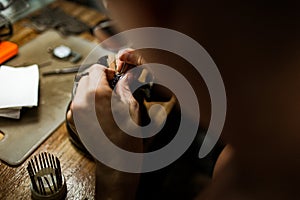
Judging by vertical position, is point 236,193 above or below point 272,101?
below

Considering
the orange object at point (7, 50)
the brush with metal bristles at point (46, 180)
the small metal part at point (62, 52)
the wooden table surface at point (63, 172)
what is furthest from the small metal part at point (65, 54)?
the brush with metal bristles at point (46, 180)

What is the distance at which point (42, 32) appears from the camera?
1.25 meters

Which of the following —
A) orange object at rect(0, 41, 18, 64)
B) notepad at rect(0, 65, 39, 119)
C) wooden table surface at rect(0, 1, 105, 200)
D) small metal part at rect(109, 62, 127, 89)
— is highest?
small metal part at rect(109, 62, 127, 89)

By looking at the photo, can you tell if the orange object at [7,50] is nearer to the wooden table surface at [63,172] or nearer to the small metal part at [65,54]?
the small metal part at [65,54]

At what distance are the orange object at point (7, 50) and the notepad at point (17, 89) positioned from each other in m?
0.06

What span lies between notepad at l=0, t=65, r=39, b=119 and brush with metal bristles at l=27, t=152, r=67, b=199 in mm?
187

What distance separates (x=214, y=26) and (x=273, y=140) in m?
0.15

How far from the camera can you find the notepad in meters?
0.93

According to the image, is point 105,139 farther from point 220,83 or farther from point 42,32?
point 42,32

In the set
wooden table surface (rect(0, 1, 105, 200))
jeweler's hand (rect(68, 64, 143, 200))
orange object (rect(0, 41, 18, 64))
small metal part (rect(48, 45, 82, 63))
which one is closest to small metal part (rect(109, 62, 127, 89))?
jeweler's hand (rect(68, 64, 143, 200))

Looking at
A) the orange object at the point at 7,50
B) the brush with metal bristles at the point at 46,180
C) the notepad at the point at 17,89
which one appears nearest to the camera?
the brush with metal bristles at the point at 46,180

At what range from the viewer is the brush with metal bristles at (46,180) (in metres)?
0.77

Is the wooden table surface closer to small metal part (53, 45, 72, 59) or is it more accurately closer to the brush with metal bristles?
the brush with metal bristles

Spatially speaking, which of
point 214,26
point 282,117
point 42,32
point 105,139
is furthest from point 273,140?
point 42,32
